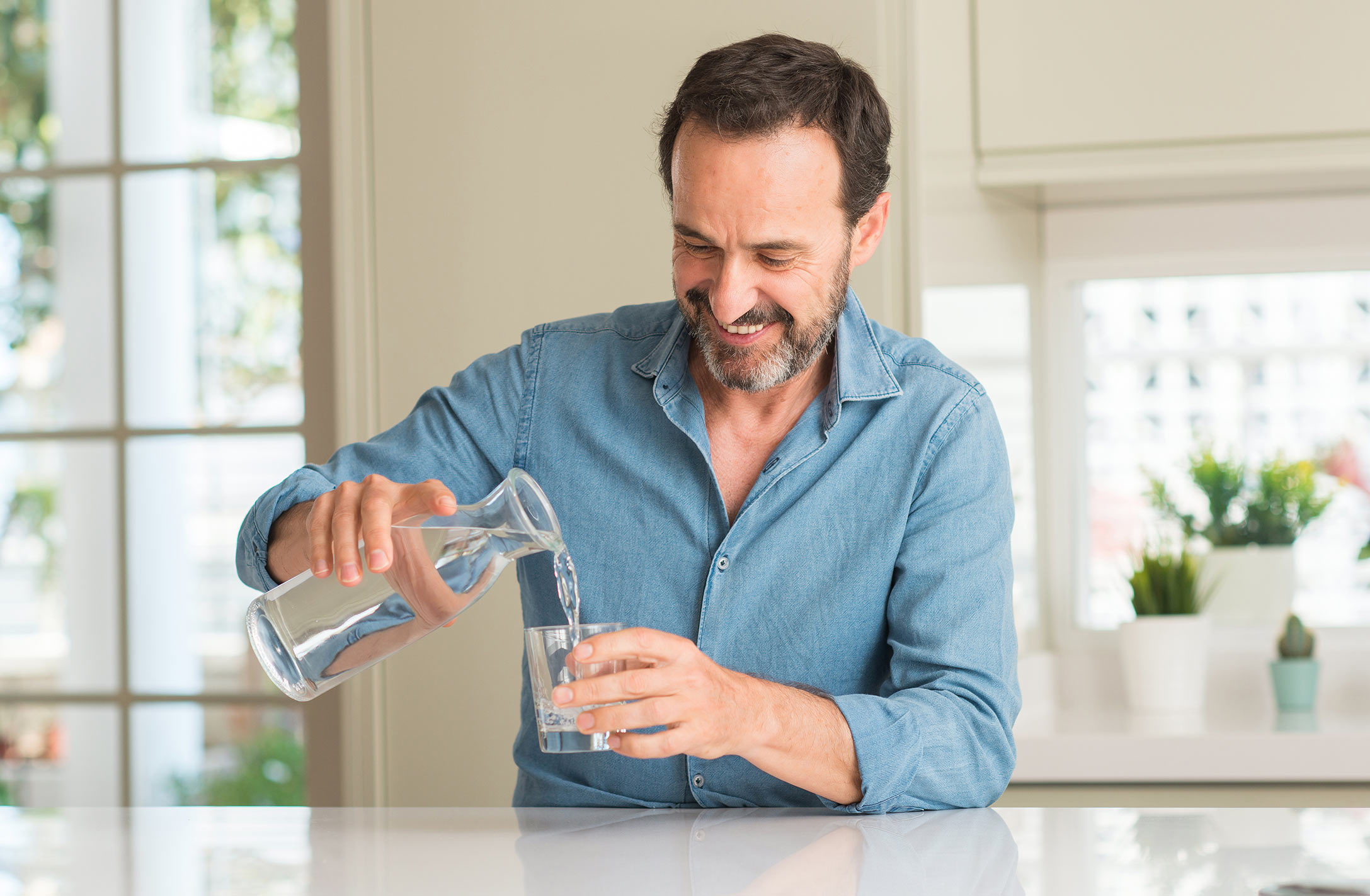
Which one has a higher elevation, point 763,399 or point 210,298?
point 210,298

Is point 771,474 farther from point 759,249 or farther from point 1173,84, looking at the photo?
point 1173,84

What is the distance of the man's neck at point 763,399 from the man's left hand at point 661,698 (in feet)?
1.47

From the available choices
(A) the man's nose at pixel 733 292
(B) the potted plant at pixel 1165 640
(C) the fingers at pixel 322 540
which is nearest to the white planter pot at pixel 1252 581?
A: (B) the potted plant at pixel 1165 640

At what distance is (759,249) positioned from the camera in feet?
4.13

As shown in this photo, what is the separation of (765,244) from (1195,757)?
1.15 metres

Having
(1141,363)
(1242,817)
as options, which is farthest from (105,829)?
(1141,363)

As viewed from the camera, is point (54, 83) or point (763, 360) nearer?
point (763, 360)

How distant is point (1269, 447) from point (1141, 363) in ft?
0.93

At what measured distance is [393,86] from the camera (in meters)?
2.17

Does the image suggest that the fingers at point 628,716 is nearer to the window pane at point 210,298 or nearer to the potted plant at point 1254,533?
the window pane at point 210,298

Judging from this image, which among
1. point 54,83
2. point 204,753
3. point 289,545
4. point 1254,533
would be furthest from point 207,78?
point 1254,533

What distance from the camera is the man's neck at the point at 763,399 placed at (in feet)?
4.67

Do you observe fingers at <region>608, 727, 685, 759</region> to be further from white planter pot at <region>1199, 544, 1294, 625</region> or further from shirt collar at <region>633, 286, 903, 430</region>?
white planter pot at <region>1199, 544, 1294, 625</region>

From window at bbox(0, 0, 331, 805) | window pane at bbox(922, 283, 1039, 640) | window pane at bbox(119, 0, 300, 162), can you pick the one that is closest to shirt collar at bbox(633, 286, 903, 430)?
window pane at bbox(922, 283, 1039, 640)
